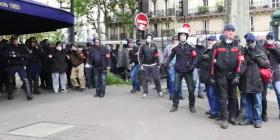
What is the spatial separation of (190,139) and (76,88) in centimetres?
822

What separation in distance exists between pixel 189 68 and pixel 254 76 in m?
1.87

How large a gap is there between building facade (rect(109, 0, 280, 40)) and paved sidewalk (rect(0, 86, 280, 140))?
36.8m

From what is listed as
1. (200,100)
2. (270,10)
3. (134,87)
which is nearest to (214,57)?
(200,100)

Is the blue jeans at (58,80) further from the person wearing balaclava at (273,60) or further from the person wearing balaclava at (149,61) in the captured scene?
the person wearing balaclava at (273,60)

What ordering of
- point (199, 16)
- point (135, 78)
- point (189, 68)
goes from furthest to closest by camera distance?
point (199, 16) → point (135, 78) → point (189, 68)

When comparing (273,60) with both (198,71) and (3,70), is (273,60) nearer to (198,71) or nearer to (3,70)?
(198,71)

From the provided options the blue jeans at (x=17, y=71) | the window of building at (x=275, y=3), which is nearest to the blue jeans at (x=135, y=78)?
the blue jeans at (x=17, y=71)

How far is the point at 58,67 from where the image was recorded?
51.0 ft

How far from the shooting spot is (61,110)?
1220 cm

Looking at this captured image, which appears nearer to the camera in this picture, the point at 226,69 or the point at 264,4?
the point at 226,69

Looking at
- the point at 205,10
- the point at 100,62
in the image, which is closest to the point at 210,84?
the point at 100,62

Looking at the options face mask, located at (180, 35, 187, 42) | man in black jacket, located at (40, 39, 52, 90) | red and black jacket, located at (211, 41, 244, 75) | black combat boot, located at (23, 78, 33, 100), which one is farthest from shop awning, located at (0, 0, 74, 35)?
red and black jacket, located at (211, 41, 244, 75)

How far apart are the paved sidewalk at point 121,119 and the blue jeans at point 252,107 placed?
25 cm

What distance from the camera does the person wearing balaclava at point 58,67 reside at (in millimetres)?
15539
